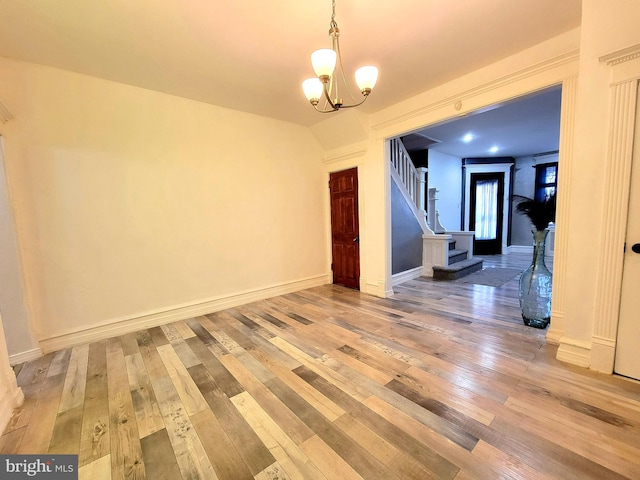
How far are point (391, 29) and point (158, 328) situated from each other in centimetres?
419

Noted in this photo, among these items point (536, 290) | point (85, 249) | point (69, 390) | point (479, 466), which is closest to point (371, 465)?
point (479, 466)

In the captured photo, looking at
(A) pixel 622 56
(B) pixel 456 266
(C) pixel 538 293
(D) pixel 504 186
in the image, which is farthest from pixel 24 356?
(D) pixel 504 186

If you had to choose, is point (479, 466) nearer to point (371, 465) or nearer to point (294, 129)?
point (371, 465)

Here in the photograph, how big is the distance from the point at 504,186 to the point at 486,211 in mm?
932

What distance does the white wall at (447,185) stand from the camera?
286 inches

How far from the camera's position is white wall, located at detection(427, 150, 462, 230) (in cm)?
726

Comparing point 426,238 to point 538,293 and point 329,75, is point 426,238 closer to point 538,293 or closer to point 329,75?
point 538,293

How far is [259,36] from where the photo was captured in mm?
2326

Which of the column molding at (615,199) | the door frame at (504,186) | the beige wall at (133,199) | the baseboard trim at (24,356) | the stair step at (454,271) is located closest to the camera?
the column molding at (615,199)

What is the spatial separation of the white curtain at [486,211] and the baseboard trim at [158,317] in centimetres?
678

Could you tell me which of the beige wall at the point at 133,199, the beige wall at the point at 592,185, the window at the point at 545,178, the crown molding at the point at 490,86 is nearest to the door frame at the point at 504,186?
the window at the point at 545,178

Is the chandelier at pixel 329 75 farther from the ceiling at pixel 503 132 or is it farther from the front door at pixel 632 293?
the ceiling at pixel 503 132

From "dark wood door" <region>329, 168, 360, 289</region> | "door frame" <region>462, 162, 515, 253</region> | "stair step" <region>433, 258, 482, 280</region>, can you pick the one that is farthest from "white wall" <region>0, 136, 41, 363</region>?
"door frame" <region>462, 162, 515, 253</region>

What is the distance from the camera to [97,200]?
2990mm
